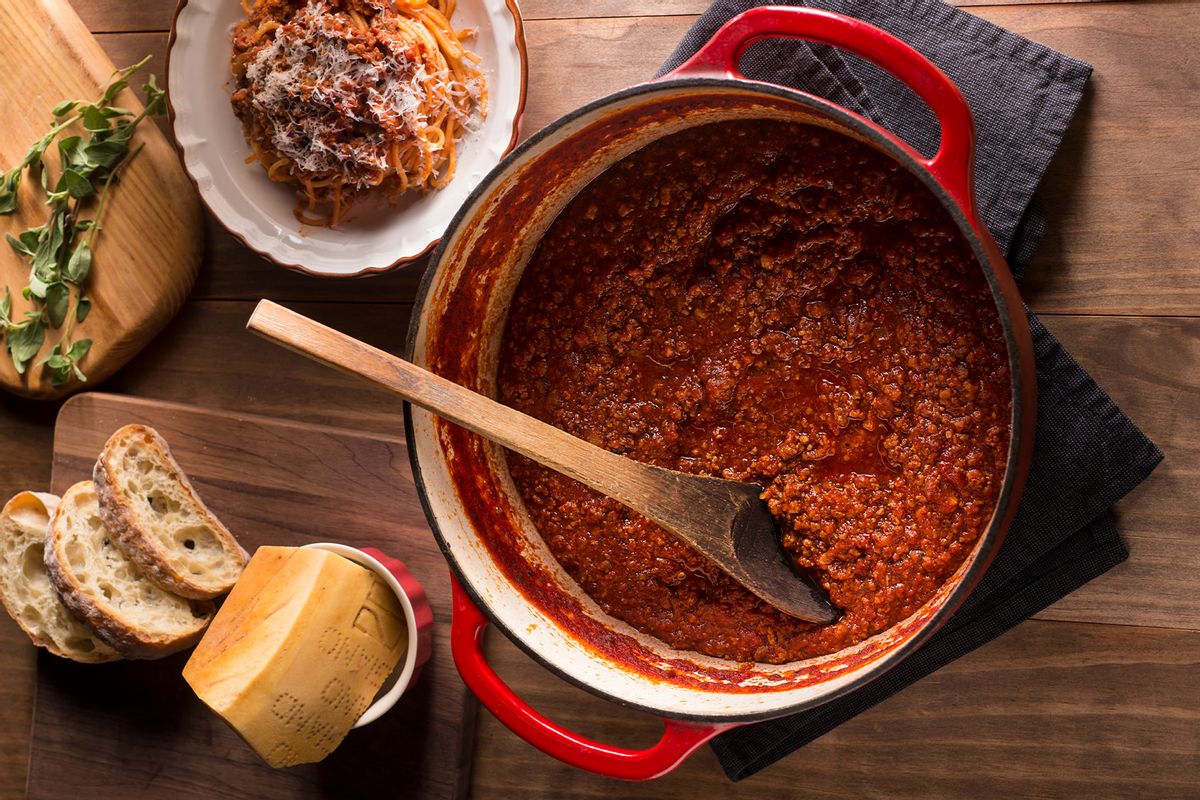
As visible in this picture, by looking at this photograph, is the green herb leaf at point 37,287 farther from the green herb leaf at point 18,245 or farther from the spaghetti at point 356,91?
the spaghetti at point 356,91

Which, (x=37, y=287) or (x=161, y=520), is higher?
(x=37, y=287)

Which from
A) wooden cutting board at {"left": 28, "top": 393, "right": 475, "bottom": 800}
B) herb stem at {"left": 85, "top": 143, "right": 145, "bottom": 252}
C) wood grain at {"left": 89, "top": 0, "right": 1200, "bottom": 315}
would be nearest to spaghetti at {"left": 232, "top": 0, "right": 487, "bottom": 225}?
herb stem at {"left": 85, "top": 143, "right": 145, "bottom": 252}

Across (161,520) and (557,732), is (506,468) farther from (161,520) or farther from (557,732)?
(161,520)

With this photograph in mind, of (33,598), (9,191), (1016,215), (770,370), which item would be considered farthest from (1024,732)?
(9,191)

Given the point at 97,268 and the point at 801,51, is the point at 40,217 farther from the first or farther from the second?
the point at 801,51

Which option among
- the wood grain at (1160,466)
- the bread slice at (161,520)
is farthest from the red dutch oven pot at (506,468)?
the bread slice at (161,520)

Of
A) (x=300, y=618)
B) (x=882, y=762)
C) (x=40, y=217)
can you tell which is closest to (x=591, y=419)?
(x=300, y=618)

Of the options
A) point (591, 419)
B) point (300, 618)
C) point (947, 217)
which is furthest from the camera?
point (591, 419)
